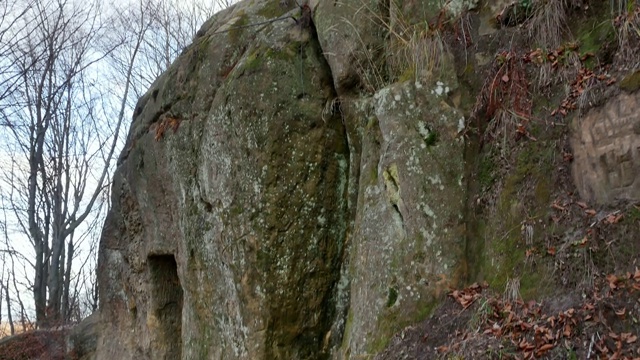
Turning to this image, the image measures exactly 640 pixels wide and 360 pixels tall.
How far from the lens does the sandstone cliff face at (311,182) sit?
5.76m

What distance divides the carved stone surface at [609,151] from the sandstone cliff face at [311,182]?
2.26 feet

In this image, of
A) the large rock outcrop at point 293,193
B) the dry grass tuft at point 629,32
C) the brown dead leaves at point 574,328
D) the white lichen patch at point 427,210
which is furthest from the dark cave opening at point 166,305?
the dry grass tuft at point 629,32

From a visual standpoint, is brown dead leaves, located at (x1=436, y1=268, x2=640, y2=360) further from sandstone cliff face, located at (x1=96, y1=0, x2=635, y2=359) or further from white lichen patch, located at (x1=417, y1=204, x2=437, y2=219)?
white lichen patch, located at (x1=417, y1=204, x2=437, y2=219)

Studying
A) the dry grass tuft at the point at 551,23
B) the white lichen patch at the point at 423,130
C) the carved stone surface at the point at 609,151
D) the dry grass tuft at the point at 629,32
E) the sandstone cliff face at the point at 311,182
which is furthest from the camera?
the white lichen patch at the point at 423,130

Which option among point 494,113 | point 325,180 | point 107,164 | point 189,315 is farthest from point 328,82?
point 107,164

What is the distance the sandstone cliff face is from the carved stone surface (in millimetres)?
688

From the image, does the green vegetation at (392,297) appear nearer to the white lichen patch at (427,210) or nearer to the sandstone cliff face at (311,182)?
the sandstone cliff face at (311,182)

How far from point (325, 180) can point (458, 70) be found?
77.4 inches

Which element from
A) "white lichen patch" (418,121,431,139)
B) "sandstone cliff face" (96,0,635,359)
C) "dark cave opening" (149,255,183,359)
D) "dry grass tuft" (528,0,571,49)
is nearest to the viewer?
"dry grass tuft" (528,0,571,49)

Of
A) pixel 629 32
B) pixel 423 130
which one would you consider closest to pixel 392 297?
pixel 423 130

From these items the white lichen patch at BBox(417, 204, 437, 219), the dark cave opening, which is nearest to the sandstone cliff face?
the white lichen patch at BBox(417, 204, 437, 219)

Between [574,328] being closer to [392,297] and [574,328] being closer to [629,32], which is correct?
[392,297]

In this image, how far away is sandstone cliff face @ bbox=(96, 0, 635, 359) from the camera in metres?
5.76

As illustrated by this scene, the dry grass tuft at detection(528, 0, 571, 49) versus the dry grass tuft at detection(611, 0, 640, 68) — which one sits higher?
the dry grass tuft at detection(528, 0, 571, 49)
